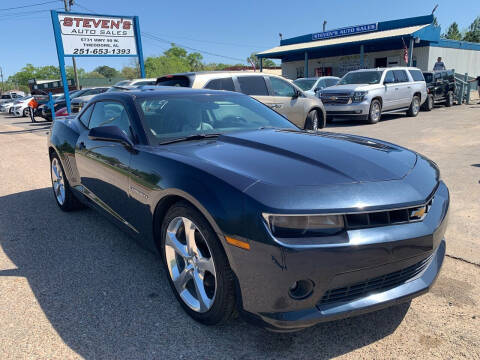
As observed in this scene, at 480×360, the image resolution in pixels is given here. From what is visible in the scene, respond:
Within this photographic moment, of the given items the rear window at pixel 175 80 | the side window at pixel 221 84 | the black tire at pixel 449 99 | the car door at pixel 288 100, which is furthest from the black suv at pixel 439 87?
the rear window at pixel 175 80

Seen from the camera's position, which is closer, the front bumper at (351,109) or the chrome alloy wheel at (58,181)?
the chrome alloy wheel at (58,181)

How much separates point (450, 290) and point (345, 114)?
1011 cm

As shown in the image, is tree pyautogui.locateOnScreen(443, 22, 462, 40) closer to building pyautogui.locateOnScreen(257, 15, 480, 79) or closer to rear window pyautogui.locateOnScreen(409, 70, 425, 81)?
building pyautogui.locateOnScreen(257, 15, 480, 79)

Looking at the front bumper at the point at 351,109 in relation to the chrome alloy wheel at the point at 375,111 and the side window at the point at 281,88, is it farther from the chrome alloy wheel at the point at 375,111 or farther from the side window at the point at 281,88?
the side window at the point at 281,88

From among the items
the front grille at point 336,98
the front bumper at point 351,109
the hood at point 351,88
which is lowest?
the front bumper at point 351,109

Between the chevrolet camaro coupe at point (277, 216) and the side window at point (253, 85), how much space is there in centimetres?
545

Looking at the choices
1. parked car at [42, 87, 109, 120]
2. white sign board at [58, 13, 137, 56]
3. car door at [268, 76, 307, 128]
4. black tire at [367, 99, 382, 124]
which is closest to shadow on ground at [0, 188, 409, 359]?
car door at [268, 76, 307, 128]

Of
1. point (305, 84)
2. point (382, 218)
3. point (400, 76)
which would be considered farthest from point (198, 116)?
point (305, 84)

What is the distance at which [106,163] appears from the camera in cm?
336

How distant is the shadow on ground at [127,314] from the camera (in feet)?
7.32

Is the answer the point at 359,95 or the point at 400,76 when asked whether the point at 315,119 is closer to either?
the point at 359,95

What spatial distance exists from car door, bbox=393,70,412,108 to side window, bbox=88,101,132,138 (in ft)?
38.5

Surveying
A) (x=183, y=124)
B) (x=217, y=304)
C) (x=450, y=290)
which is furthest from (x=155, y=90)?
(x=450, y=290)

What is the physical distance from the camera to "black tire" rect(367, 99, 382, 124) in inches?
485
